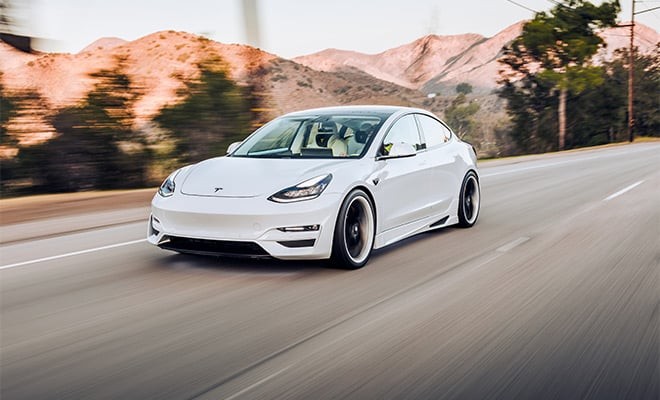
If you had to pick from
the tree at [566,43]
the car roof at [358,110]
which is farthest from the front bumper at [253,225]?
the tree at [566,43]

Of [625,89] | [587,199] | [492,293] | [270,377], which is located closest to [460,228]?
[492,293]

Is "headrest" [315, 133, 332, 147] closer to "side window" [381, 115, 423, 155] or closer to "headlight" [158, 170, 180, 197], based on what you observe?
"side window" [381, 115, 423, 155]

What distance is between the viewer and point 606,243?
30.3ft

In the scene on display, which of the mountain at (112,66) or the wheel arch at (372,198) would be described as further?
the mountain at (112,66)

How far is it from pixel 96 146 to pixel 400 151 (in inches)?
411

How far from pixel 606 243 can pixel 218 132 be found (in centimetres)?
1123

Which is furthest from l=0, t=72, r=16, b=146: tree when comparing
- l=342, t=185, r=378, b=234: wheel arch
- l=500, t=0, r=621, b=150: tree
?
l=500, t=0, r=621, b=150: tree

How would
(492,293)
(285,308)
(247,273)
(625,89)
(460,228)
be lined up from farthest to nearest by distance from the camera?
(625,89)
(460,228)
(247,273)
(492,293)
(285,308)

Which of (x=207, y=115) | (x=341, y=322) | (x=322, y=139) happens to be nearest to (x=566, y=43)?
(x=207, y=115)

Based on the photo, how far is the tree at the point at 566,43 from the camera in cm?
6231

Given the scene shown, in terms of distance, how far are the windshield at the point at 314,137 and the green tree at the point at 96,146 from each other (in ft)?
28.7

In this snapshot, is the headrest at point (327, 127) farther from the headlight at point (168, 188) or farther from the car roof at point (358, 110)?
the headlight at point (168, 188)

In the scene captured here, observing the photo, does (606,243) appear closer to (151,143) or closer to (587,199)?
(587,199)

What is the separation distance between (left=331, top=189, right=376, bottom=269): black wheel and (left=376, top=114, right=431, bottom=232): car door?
0.80 feet
